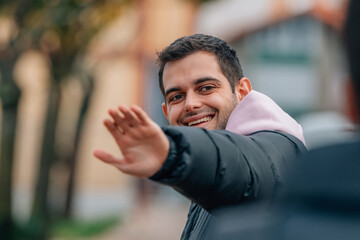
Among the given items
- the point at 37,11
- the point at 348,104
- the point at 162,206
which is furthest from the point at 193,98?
the point at 162,206

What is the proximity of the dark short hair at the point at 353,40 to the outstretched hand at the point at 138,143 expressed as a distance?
54 cm

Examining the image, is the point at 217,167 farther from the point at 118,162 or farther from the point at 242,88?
the point at 242,88

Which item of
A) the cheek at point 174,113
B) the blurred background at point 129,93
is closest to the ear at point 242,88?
the cheek at point 174,113

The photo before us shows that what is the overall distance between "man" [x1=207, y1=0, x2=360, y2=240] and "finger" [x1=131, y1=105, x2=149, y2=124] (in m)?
0.44

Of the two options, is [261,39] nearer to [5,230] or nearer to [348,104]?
[5,230]

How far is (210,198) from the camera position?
169 centimetres

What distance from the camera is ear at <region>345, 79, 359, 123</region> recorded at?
115 centimetres

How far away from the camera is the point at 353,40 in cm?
115

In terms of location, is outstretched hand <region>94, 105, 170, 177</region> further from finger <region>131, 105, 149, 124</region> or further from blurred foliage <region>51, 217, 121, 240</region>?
blurred foliage <region>51, 217, 121, 240</region>

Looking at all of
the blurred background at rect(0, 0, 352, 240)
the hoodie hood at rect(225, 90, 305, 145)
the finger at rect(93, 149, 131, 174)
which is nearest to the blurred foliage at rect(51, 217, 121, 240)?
the blurred background at rect(0, 0, 352, 240)

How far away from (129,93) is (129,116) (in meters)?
16.4

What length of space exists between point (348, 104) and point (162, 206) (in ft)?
53.1

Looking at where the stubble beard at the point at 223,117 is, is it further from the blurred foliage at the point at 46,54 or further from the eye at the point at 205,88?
the blurred foliage at the point at 46,54

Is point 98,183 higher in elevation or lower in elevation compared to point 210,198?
lower
